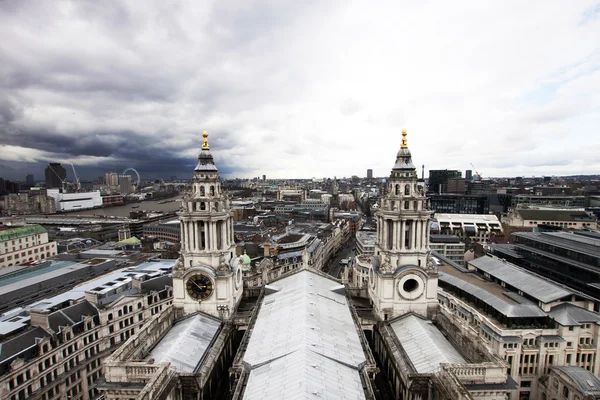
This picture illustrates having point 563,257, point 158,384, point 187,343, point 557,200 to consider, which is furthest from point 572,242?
point 557,200

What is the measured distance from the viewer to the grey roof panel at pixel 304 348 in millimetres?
18797

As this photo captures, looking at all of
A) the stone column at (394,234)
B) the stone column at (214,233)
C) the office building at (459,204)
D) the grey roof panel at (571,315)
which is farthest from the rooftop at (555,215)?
the stone column at (214,233)

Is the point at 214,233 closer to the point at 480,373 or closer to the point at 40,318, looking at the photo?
the point at 40,318

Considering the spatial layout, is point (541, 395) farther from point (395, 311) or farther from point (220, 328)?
point (220, 328)

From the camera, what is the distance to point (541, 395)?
41.2 metres

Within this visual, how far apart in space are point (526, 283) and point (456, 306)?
10830 mm

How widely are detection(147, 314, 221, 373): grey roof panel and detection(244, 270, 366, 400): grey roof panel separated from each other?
450 centimetres

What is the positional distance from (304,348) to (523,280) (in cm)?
4524

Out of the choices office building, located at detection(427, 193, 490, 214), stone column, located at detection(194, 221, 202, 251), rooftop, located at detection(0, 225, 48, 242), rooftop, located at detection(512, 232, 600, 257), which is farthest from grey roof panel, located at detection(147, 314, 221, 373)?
office building, located at detection(427, 193, 490, 214)

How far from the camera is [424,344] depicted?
27125 millimetres

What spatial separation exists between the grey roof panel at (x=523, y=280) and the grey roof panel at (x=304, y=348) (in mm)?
30928

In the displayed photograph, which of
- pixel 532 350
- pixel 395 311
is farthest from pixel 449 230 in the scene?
pixel 395 311

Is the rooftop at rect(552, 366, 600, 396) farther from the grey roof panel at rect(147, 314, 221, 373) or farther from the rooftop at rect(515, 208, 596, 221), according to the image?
the rooftop at rect(515, 208, 596, 221)

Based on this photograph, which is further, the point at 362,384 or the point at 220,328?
the point at 220,328
